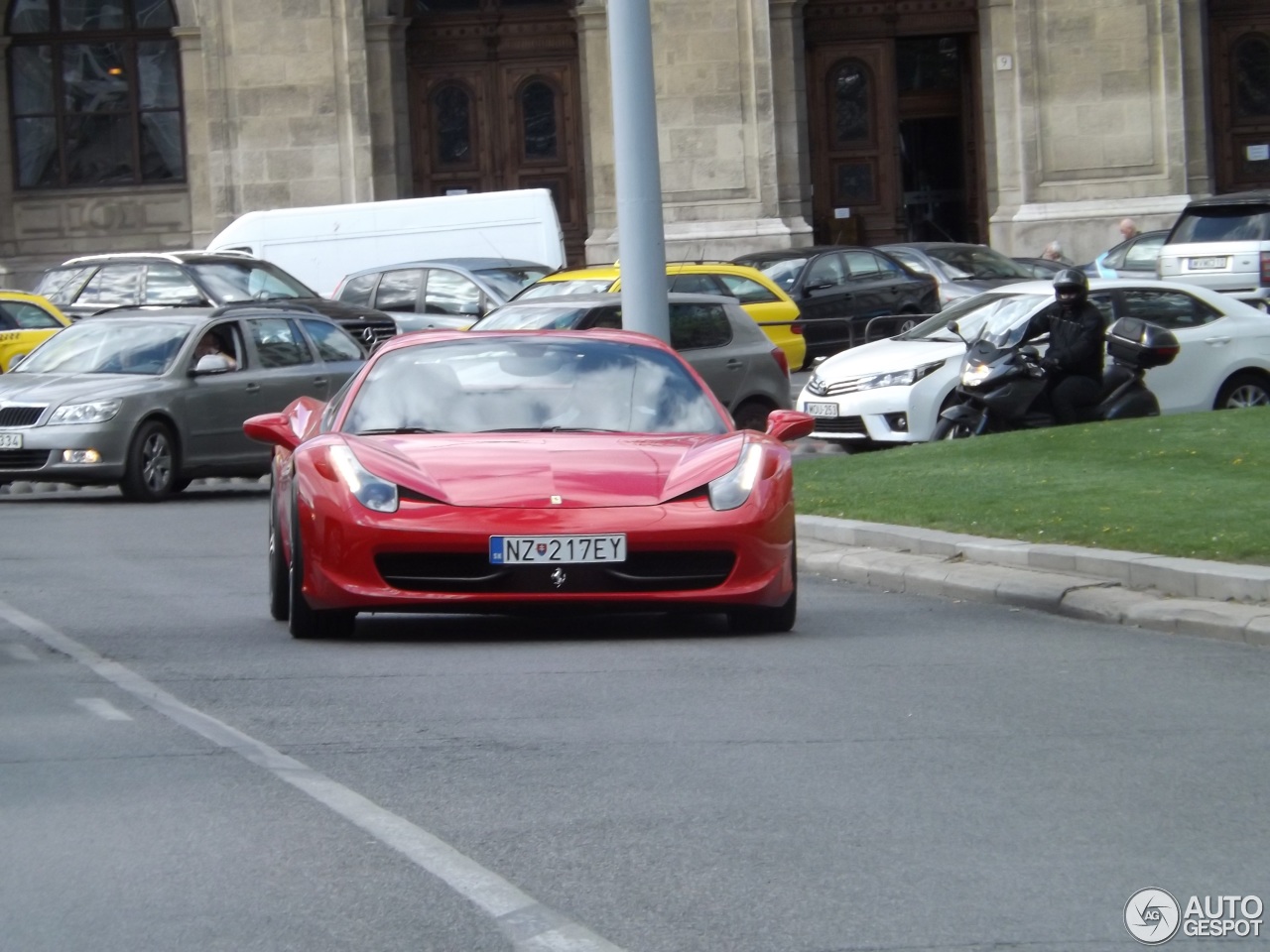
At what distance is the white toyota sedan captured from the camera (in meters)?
18.7

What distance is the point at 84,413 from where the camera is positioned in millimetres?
17516

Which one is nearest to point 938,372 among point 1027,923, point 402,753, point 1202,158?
point 402,753

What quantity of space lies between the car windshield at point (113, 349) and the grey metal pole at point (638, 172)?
4334 millimetres

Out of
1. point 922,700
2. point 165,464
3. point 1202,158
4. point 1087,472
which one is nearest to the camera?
point 922,700

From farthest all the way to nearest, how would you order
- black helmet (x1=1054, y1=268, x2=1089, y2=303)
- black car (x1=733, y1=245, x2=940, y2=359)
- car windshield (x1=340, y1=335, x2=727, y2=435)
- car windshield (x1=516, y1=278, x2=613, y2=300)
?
black car (x1=733, y1=245, x2=940, y2=359), car windshield (x1=516, y1=278, x2=613, y2=300), black helmet (x1=1054, y1=268, x2=1089, y2=303), car windshield (x1=340, y1=335, x2=727, y2=435)

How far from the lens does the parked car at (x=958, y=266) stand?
102ft

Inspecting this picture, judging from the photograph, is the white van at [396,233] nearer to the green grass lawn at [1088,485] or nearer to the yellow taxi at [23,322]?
the yellow taxi at [23,322]

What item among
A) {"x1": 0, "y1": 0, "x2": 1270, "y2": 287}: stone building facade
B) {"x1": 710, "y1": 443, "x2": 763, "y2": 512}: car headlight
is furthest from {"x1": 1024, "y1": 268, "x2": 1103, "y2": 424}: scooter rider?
{"x1": 0, "y1": 0, "x2": 1270, "y2": 287}: stone building facade

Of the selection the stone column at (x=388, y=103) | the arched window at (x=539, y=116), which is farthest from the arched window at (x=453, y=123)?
the arched window at (x=539, y=116)

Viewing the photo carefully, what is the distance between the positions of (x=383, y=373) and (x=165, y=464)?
8548 mm

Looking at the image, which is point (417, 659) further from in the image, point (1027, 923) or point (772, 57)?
point (772, 57)

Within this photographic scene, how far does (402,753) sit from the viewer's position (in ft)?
22.3

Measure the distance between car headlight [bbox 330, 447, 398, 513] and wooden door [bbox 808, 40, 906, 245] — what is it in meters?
30.7

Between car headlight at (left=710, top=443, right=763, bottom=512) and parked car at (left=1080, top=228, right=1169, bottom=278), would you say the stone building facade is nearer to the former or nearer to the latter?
parked car at (left=1080, top=228, right=1169, bottom=278)
